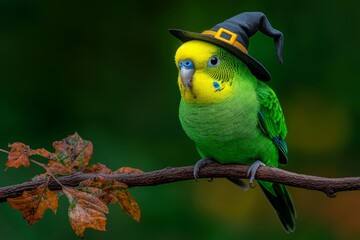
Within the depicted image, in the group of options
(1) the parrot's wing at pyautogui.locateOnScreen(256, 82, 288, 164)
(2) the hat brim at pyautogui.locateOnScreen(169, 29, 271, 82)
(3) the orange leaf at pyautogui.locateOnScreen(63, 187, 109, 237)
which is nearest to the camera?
(3) the orange leaf at pyautogui.locateOnScreen(63, 187, 109, 237)

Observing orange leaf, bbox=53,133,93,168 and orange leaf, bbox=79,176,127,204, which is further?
orange leaf, bbox=53,133,93,168

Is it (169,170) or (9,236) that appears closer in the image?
(169,170)

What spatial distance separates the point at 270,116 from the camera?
9.45 feet

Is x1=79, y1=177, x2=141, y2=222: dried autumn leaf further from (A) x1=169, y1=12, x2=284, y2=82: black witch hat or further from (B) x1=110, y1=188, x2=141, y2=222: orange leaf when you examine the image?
(A) x1=169, y1=12, x2=284, y2=82: black witch hat

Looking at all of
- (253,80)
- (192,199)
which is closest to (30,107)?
(192,199)

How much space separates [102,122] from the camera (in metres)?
5.08

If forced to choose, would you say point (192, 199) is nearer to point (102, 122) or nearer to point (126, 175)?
point (102, 122)

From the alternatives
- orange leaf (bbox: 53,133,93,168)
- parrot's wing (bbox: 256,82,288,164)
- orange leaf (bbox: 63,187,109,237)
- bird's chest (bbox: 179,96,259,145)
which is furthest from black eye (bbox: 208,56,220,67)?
orange leaf (bbox: 63,187,109,237)

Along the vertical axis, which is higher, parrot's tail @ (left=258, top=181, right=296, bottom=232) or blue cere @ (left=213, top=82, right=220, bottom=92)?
blue cere @ (left=213, top=82, right=220, bottom=92)

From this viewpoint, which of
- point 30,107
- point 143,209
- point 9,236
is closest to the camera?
point 9,236

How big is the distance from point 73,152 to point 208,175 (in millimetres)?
458

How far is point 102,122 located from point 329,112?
1.53 metres

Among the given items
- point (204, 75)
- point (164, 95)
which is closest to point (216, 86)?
point (204, 75)

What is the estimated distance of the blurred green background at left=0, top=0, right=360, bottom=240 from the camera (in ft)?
16.2
